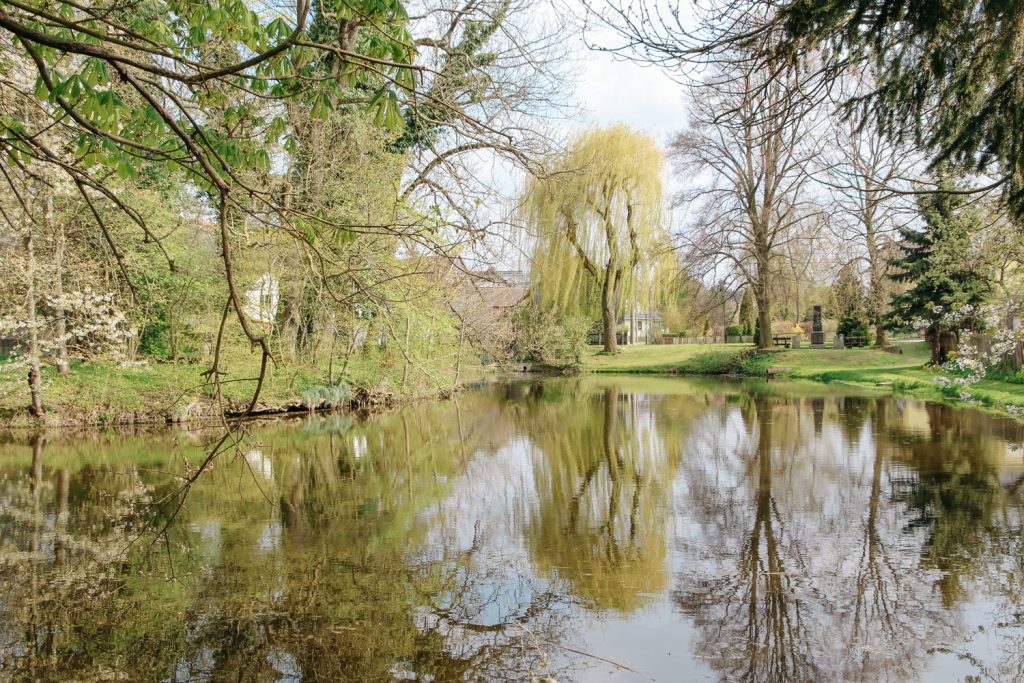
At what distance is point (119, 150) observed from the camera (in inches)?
138

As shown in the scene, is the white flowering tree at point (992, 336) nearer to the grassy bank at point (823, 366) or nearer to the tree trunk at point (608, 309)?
the grassy bank at point (823, 366)

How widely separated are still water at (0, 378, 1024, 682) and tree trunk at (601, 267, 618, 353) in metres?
22.1

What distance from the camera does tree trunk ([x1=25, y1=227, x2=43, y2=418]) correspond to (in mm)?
12891

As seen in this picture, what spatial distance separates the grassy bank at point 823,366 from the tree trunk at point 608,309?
0.69 metres

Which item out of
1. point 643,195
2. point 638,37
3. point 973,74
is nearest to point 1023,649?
point 973,74

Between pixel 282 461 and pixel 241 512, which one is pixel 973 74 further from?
pixel 282 461

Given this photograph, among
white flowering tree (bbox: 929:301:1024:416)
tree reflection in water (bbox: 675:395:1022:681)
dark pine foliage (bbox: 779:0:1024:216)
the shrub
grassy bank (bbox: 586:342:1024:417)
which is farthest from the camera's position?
the shrub

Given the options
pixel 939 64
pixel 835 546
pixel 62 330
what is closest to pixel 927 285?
pixel 835 546

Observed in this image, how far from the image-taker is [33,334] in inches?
542

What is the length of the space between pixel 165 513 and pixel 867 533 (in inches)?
280

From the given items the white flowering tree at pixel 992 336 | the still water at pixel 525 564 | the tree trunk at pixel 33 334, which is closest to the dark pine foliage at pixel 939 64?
the still water at pixel 525 564

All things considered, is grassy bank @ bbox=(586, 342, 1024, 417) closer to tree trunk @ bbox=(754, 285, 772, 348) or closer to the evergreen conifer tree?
tree trunk @ bbox=(754, 285, 772, 348)

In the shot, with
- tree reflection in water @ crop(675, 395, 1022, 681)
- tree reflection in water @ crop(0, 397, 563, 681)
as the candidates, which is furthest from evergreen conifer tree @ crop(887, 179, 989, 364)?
tree reflection in water @ crop(0, 397, 563, 681)

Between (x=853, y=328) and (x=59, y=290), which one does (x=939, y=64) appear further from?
(x=853, y=328)
